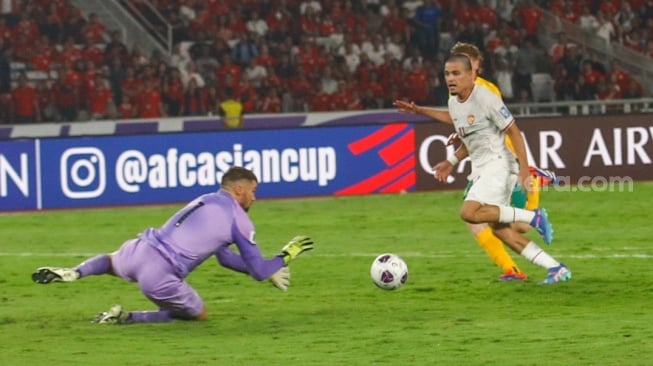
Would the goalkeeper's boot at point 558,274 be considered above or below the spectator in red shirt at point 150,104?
below

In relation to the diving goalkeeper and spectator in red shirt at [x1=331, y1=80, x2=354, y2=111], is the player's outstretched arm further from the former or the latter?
spectator in red shirt at [x1=331, y1=80, x2=354, y2=111]

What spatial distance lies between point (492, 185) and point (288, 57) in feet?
57.2

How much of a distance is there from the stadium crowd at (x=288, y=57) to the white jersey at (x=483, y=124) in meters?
14.8

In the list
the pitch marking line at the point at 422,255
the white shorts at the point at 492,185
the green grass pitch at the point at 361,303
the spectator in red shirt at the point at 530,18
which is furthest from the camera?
the spectator in red shirt at the point at 530,18

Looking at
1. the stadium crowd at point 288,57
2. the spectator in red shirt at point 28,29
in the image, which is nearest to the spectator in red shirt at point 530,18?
the stadium crowd at point 288,57

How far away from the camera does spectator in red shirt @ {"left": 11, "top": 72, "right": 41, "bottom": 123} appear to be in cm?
2648

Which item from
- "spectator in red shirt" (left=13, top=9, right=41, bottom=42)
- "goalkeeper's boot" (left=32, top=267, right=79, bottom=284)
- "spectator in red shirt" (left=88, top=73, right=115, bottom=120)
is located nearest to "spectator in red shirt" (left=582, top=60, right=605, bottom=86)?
"spectator in red shirt" (left=88, top=73, right=115, bottom=120)

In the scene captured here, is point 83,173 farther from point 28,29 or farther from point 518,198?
point 518,198

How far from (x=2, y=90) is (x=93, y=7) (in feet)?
14.4

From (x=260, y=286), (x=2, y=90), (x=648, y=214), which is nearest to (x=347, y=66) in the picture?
(x=2, y=90)

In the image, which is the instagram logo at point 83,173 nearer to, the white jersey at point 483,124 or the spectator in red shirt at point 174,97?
the spectator in red shirt at point 174,97

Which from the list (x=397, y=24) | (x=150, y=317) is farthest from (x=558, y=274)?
(x=397, y=24)

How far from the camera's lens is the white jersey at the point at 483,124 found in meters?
12.8

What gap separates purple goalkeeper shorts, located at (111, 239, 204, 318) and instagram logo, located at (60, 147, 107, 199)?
1001cm
